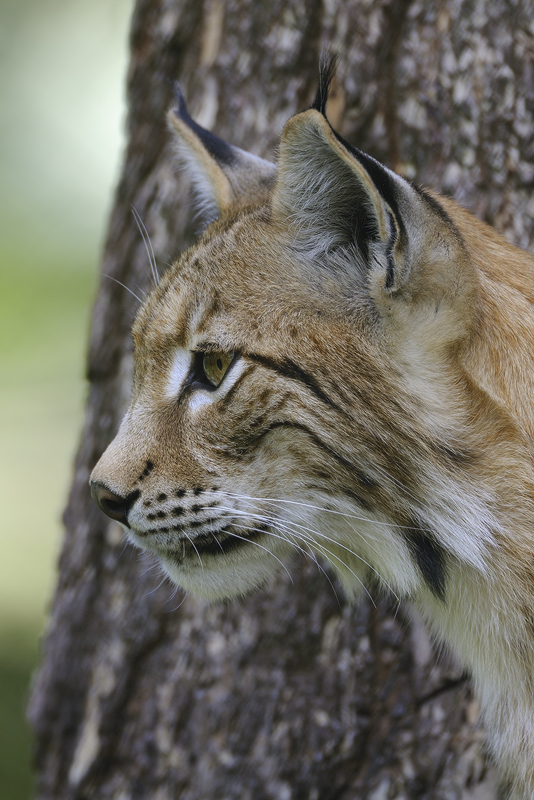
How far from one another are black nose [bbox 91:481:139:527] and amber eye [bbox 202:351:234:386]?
1.48ft

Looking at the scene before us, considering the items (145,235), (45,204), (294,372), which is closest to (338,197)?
(294,372)

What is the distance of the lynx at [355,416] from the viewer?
226cm

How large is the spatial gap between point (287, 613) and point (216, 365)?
1539 millimetres

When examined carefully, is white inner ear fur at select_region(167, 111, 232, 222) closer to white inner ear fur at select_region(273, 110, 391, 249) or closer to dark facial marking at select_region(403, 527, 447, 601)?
white inner ear fur at select_region(273, 110, 391, 249)

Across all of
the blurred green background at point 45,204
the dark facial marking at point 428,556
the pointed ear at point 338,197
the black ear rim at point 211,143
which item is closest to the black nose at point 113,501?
the dark facial marking at point 428,556

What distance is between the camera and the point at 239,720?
3627 mm

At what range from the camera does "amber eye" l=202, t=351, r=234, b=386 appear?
97.8 inches

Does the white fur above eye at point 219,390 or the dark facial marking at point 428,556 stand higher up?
the white fur above eye at point 219,390

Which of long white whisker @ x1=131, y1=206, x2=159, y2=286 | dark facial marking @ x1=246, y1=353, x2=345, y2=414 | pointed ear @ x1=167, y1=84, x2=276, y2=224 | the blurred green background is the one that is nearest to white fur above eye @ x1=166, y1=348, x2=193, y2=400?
dark facial marking @ x1=246, y1=353, x2=345, y2=414

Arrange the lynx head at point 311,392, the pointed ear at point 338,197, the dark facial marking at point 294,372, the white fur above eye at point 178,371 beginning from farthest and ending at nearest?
1. the white fur above eye at point 178,371
2. the dark facial marking at point 294,372
3. the lynx head at point 311,392
4. the pointed ear at point 338,197

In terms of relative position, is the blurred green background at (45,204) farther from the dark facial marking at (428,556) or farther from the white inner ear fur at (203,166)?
the dark facial marking at (428,556)

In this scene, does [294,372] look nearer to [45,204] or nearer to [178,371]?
[178,371]

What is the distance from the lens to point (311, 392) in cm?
235

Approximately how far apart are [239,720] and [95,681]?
88 cm
